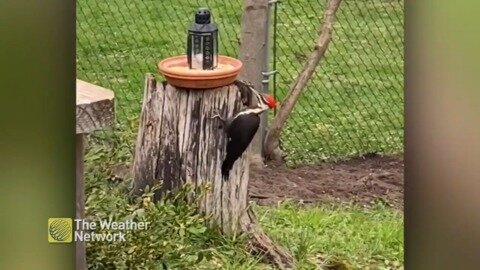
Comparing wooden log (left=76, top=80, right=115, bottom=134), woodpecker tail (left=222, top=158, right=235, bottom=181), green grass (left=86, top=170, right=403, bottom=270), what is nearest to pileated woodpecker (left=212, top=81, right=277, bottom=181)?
woodpecker tail (left=222, top=158, right=235, bottom=181)

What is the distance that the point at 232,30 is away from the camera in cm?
305

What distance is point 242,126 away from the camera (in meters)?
3.05

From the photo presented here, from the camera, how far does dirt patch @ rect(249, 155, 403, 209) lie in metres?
3.10

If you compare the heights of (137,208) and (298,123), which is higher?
(298,123)

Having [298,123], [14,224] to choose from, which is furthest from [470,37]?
[14,224]

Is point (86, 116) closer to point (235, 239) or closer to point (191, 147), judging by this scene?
point (191, 147)

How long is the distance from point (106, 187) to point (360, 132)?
0.67 meters

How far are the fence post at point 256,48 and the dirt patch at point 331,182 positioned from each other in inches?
2.5

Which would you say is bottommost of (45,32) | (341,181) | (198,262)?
(198,262)

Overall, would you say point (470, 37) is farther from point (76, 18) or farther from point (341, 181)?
point (76, 18)

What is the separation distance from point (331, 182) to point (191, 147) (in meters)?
0.38

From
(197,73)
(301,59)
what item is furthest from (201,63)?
(301,59)

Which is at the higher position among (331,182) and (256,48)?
(256,48)

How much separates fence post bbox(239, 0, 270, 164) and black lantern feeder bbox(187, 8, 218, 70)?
8 cm
